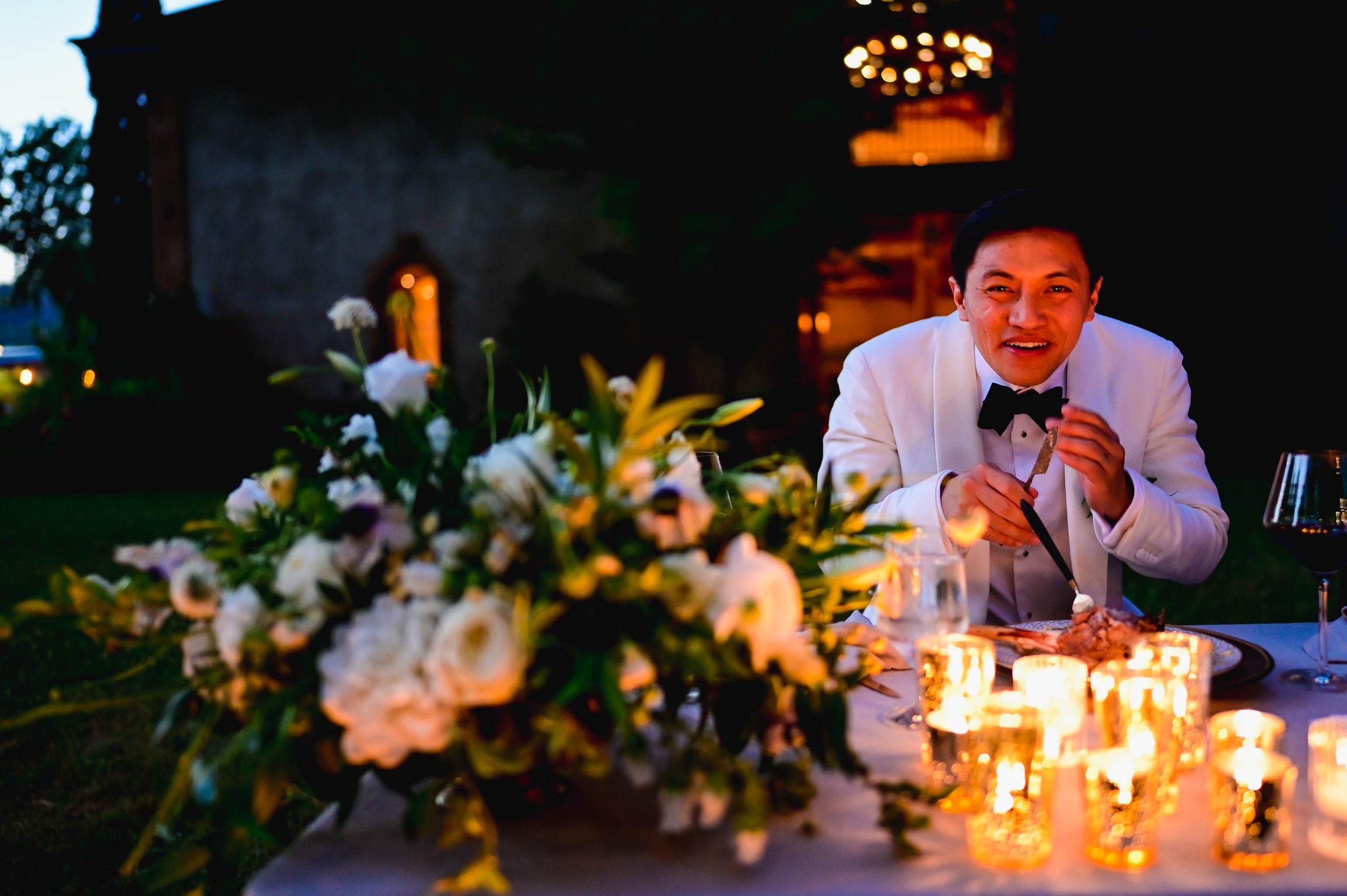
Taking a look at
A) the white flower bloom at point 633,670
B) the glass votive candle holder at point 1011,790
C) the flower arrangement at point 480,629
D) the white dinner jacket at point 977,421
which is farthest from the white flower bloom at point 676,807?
the white dinner jacket at point 977,421

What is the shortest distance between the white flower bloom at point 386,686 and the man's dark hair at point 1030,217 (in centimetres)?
184

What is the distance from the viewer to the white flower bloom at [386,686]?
100 centimetres

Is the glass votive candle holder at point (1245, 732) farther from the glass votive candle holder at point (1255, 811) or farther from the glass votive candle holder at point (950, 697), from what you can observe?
the glass votive candle holder at point (950, 697)

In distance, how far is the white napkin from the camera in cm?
190

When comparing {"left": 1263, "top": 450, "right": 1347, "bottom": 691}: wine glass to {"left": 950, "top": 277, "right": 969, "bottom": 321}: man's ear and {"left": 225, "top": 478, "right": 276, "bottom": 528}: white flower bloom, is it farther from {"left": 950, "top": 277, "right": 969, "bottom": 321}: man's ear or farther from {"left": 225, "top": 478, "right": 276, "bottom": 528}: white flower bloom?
{"left": 225, "top": 478, "right": 276, "bottom": 528}: white flower bloom

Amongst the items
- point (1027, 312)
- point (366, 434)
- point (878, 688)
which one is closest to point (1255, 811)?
point (878, 688)

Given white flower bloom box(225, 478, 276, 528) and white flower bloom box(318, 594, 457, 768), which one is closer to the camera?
white flower bloom box(318, 594, 457, 768)

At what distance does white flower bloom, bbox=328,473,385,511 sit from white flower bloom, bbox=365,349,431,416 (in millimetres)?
86

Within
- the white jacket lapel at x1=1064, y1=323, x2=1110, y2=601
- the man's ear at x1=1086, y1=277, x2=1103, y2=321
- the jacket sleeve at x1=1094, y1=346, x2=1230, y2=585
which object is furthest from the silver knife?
the man's ear at x1=1086, y1=277, x2=1103, y2=321

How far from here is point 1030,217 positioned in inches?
98.3

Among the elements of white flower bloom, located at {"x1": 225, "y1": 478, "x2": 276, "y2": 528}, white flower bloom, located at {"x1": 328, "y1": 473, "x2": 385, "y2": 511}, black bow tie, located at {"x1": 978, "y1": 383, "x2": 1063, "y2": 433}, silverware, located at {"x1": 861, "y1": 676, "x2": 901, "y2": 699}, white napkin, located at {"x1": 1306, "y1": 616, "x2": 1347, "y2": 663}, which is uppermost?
black bow tie, located at {"x1": 978, "y1": 383, "x2": 1063, "y2": 433}

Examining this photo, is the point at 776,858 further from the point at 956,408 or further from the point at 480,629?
the point at 956,408

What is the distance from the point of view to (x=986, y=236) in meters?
2.56

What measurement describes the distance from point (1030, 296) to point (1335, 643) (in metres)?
0.95
